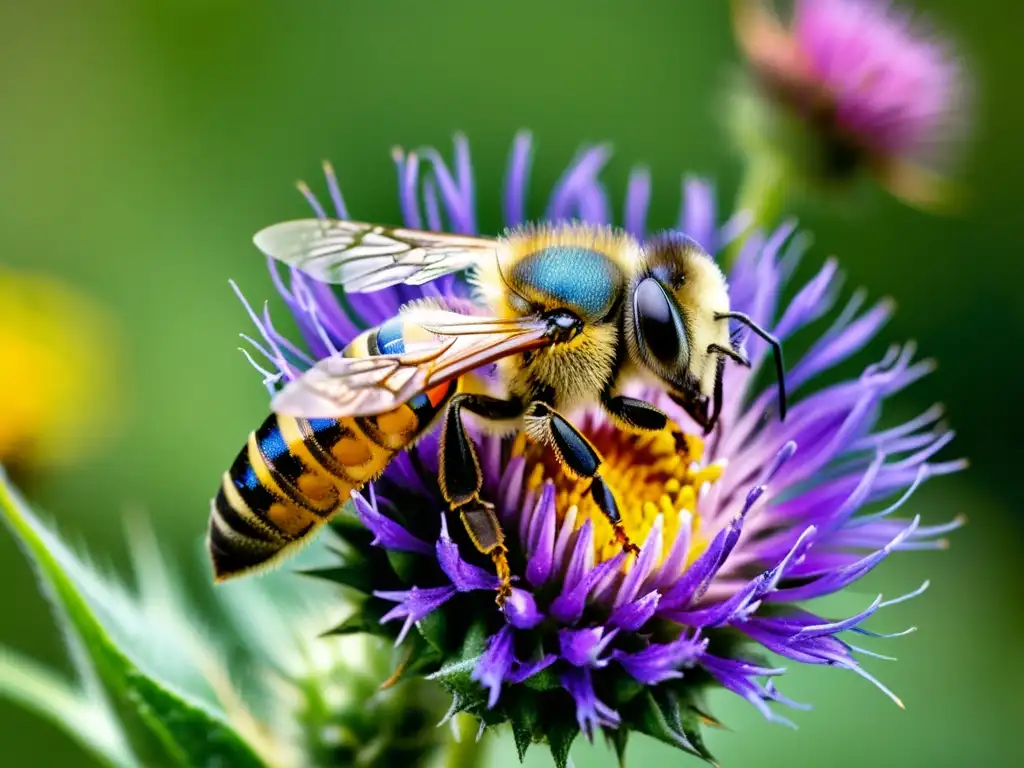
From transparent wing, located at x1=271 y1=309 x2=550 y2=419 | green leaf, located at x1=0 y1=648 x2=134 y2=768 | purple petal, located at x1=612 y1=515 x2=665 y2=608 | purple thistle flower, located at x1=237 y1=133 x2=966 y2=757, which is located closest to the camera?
transparent wing, located at x1=271 y1=309 x2=550 y2=419

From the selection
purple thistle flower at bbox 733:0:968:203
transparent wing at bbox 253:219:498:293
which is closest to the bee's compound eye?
transparent wing at bbox 253:219:498:293

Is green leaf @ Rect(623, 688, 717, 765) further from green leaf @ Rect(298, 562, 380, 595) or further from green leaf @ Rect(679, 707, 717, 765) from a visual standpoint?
green leaf @ Rect(298, 562, 380, 595)

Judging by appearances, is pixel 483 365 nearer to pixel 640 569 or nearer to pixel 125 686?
pixel 640 569

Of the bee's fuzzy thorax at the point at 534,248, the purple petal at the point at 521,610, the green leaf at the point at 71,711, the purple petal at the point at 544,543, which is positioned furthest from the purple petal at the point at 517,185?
the green leaf at the point at 71,711

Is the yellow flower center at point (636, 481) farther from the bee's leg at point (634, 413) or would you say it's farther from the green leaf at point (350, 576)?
the green leaf at point (350, 576)

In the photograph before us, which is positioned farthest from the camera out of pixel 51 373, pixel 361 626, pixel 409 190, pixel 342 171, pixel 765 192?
pixel 342 171

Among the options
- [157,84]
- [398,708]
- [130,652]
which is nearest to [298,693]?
[398,708]

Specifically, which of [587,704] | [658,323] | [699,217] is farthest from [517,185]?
[587,704]
